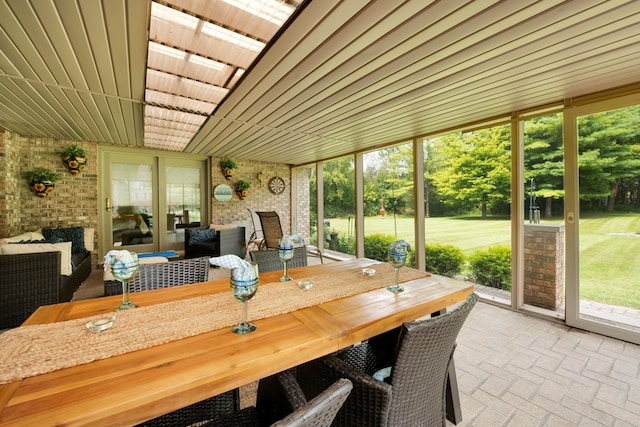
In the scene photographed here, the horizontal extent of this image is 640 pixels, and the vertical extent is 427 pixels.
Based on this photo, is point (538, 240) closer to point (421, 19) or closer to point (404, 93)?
point (404, 93)

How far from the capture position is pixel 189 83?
9.21 feet

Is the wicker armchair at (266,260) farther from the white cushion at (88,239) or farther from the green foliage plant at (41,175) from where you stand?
the green foliage plant at (41,175)

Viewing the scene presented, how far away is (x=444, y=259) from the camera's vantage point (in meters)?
4.36

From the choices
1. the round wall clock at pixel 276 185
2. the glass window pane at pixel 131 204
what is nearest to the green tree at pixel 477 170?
the round wall clock at pixel 276 185

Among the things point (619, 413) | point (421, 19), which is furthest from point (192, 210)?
point (619, 413)

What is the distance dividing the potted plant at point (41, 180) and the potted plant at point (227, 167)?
9.70 ft

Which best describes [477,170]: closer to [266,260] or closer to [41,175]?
[266,260]

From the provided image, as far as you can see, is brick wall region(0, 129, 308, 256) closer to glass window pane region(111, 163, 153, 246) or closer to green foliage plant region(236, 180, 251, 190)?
glass window pane region(111, 163, 153, 246)

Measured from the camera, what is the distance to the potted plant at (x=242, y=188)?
6660 mm

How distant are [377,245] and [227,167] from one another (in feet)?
12.9

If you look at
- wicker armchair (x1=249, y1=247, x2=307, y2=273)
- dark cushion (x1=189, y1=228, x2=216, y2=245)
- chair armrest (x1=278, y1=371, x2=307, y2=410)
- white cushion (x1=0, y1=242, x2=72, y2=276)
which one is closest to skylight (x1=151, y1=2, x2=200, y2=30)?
wicker armchair (x1=249, y1=247, x2=307, y2=273)

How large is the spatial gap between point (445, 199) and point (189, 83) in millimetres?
3878

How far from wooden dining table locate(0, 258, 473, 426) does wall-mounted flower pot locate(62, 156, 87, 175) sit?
4.98 m

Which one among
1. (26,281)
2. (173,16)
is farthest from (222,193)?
(173,16)
